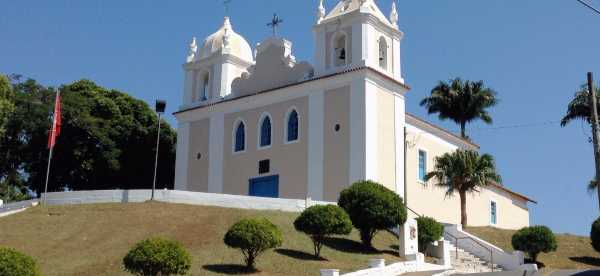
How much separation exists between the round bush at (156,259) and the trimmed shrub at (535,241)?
14604mm

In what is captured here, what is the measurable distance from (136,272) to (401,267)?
28.1 feet

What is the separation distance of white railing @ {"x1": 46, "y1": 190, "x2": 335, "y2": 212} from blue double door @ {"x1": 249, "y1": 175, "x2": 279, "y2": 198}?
5.64 m

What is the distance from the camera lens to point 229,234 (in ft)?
76.0

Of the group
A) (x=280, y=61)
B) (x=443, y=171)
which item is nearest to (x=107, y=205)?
(x=280, y=61)

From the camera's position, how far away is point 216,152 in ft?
136

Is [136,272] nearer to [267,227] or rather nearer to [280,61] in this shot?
[267,227]

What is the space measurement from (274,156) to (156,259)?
18880 mm

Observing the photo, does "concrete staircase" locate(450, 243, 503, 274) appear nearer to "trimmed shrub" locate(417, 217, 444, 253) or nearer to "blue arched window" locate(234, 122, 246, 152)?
"trimmed shrub" locate(417, 217, 444, 253)

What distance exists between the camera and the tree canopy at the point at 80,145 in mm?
48344

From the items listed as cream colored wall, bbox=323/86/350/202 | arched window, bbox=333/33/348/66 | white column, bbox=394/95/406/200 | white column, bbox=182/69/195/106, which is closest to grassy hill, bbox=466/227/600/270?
white column, bbox=394/95/406/200

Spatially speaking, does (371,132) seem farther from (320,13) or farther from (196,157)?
(196,157)

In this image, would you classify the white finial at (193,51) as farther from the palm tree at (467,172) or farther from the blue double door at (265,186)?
the palm tree at (467,172)

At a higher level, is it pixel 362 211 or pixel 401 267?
pixel 362 211

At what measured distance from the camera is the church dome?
4366 cm
